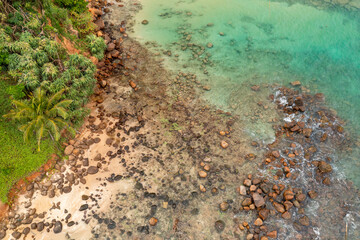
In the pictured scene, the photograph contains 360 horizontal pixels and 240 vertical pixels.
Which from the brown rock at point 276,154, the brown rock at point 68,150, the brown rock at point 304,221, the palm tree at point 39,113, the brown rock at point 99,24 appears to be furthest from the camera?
the brown rock at point 99,24

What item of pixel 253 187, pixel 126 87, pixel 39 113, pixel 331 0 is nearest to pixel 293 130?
pixel 253 187

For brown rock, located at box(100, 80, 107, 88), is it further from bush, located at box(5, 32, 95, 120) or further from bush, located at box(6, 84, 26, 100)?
bush, located at box(6, 84, 26, 100)

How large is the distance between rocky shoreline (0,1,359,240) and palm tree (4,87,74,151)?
220 centimetres

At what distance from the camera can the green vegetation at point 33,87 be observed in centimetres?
1372

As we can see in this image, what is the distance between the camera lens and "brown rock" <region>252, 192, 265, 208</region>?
13828mm

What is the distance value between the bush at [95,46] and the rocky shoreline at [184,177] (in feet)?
7.93

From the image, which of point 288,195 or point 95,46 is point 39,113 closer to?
point 95,46

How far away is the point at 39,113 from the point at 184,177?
9645 millimetres

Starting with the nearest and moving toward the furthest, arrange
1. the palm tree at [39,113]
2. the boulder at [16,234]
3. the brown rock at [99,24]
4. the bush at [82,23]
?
the boulder at [16,234] → the palm tree at [39,113] → the bush at [82,23] → the brown rock at [99,24]

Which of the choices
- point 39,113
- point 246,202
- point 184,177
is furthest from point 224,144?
point 39,113

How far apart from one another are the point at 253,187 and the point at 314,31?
20.7m

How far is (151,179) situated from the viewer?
48.6 ft

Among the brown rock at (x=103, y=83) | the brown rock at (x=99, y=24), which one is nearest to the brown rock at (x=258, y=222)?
the brown rock at (x=103, y=83)

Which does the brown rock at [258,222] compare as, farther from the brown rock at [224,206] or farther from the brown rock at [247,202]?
the brown rock at [224,206]
